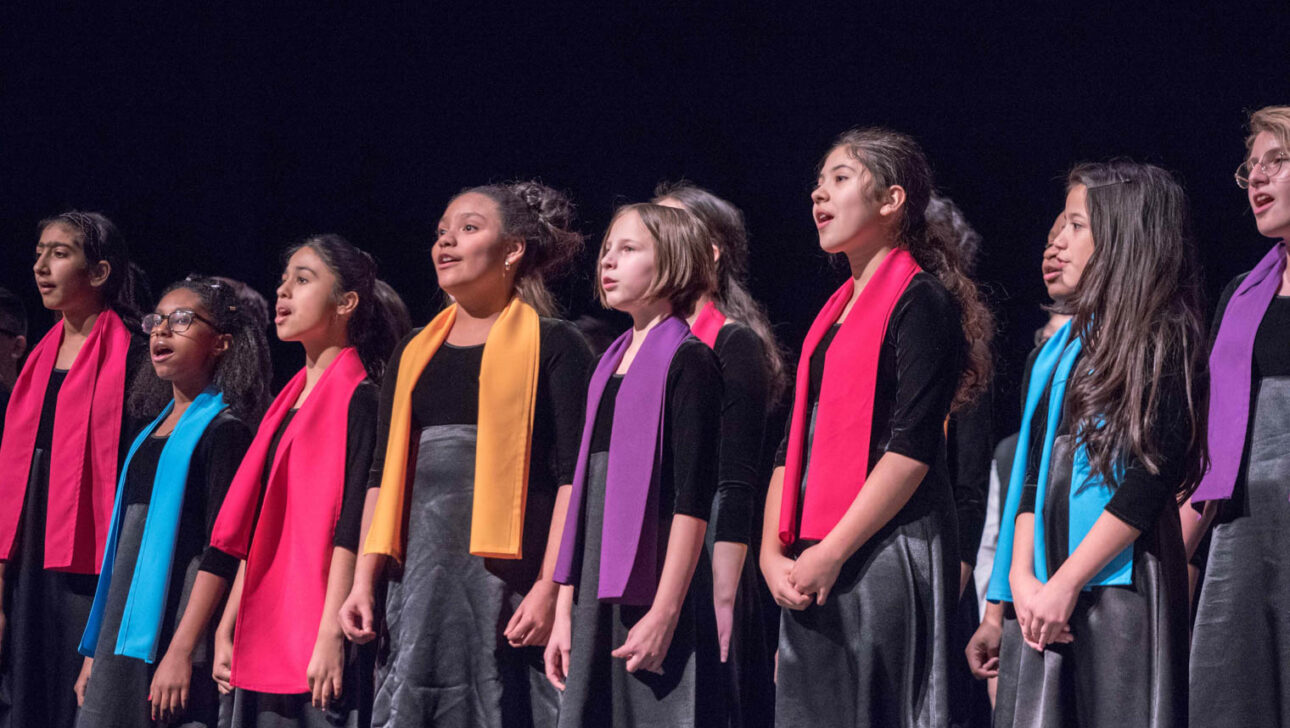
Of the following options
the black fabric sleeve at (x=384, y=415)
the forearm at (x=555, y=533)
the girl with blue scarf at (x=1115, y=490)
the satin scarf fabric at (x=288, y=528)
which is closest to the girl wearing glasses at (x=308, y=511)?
the satin scarf fabric at (x=288, y=528)

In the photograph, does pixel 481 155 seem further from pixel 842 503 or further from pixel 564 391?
pixel 842 503

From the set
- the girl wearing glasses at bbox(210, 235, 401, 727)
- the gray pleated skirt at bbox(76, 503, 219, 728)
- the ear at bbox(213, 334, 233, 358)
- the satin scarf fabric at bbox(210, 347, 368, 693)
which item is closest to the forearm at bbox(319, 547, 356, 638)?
the girl wearing glasses at bbox(210, 235, 401, 727)

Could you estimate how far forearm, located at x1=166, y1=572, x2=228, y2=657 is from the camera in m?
3.09

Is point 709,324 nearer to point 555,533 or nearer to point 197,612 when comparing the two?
point 555,533

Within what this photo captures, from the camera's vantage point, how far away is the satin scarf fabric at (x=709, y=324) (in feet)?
9.24

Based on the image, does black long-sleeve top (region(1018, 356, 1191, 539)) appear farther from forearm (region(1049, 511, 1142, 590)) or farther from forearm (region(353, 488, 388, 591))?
forearm (region(353, 488, 388, 591))

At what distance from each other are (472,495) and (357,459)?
0.46 m

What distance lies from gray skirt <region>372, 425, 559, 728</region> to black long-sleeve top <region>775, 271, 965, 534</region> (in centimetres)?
72

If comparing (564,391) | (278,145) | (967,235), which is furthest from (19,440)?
(967,235)

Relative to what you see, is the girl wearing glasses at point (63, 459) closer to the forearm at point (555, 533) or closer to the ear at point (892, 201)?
the forearm at point (555, 533)

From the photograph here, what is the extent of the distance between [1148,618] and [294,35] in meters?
3.85

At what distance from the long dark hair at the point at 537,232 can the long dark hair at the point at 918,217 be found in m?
0.77

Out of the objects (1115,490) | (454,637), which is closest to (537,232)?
(454,637)

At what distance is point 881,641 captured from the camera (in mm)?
2150
